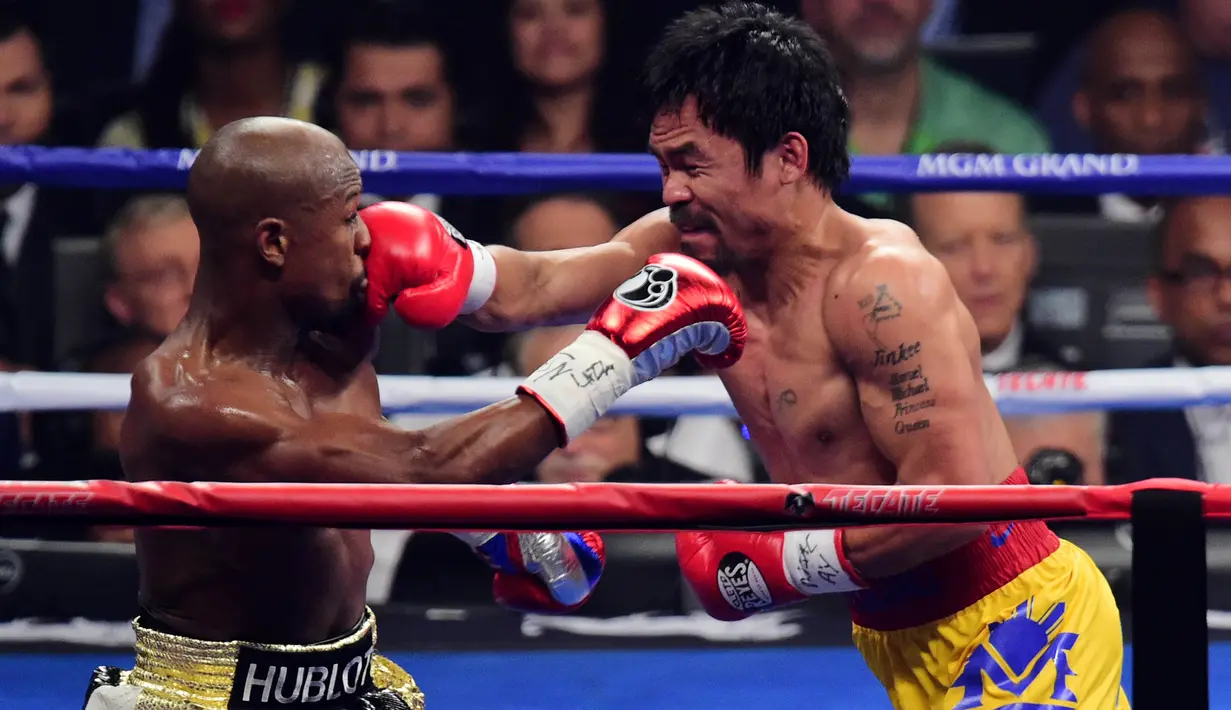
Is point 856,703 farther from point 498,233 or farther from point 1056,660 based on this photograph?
point 498,233

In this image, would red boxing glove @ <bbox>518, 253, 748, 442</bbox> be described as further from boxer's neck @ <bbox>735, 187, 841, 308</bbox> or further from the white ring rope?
the white ring rope

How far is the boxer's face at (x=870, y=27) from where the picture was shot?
362cm

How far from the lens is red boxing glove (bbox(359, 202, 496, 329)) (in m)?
1.69

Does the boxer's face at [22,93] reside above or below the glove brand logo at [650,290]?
below

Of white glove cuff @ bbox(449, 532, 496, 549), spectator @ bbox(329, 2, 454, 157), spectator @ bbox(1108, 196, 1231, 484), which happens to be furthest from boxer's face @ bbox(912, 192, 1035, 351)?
white glove cuff @ bbox(449, 532, 496, 549)

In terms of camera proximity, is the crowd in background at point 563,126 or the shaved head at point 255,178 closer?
the shaved head at point 255,178

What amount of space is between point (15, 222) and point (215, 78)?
0.61 meters

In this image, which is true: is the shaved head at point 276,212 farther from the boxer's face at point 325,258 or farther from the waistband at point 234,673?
the waistband at point 234,673

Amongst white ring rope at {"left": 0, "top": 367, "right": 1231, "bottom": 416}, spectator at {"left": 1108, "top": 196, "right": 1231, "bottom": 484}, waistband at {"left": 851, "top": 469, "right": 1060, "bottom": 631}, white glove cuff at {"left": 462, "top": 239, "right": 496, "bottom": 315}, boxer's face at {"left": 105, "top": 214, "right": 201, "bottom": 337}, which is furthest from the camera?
spectator at {"left": 1108, "top": 196, "right": 1231, "bottom": 484}

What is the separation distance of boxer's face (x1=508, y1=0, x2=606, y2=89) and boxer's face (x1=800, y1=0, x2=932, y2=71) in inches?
21.6

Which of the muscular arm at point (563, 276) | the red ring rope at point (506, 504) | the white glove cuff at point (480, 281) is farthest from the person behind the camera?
the muscular arm at point (563, 276)

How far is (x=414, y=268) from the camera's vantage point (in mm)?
1710

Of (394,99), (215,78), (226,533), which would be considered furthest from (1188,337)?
(226,533)

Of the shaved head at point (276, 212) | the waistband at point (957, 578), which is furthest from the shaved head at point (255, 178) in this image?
the waistband at point (957, 578)
